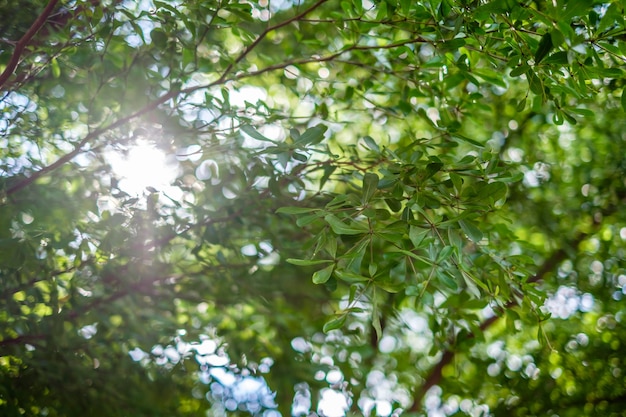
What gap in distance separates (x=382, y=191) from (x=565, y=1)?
483 millimetres

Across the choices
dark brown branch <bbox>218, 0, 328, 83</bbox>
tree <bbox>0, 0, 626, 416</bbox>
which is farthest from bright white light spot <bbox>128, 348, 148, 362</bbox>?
dark brown branch <bbox>218, 0, 328, 83</bbox>

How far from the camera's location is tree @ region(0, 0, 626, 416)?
3.53 ft

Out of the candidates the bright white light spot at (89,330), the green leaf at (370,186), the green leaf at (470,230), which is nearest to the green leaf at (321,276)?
the green leaf at (370,186)

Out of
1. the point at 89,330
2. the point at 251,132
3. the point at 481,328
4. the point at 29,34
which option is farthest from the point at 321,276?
the point at 481,328

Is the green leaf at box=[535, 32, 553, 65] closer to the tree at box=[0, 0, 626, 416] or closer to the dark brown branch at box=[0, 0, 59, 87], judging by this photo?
the tree at box=[0, 0, 626, 416]

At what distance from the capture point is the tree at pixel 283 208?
1.08 m

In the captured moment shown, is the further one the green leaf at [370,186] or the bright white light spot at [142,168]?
the bright white light spot at [142,168]

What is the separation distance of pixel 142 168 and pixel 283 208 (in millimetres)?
552

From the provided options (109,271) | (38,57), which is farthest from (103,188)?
(38,57)

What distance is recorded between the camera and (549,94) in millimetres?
1069

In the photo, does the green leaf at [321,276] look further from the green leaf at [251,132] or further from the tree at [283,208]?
the green leaf at [251,132]

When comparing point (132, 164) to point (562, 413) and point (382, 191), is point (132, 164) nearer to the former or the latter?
point (382, 191)

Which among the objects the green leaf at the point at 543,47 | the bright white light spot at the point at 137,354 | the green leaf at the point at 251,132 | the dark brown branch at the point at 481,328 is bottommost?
the dark brown branch at the point at 481,328

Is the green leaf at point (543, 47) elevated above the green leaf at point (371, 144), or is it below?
above
